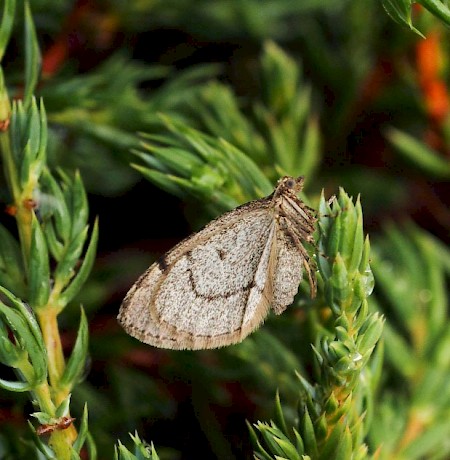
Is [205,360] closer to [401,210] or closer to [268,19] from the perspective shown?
[401,210]

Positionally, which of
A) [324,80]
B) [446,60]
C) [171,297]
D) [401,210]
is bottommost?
[171,297]

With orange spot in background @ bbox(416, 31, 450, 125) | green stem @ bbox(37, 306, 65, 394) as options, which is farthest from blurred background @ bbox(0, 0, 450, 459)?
green stem @ bbox(37, 306, 65, 394)

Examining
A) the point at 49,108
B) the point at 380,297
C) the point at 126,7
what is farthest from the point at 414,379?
the point at 126,7

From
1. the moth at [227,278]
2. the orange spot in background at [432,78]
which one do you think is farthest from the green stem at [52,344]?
the orange spot in background at [432,78]

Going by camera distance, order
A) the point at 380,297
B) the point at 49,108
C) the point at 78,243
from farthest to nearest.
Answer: the point at 380,297 → the point at 49,108 → the point at 78,243

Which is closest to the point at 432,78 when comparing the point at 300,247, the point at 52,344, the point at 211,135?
the point at 211,135

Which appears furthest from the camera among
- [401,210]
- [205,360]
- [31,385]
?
[401,210]
